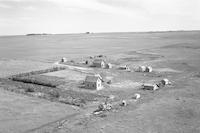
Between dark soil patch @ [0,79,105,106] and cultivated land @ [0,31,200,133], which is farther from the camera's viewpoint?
dark soil patch @ [0,79,105,106]

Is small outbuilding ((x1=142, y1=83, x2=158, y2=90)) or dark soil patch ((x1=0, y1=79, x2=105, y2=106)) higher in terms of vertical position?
small outbuilding ((x1=142, y1=83, x2=158, y2=90))

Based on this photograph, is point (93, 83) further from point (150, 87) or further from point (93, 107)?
point (150, 87)

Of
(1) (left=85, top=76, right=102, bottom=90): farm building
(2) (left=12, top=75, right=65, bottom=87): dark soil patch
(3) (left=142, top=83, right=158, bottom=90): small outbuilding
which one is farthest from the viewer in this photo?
(2) (left=12, top=75, right=65, bottom=87): dark soil patch

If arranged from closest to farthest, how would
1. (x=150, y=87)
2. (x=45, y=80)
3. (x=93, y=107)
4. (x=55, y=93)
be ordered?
1. (x=93, y=107)
2. (x=55, y=93)
3. (x=150, y=87)
4. (x=45, y=80)

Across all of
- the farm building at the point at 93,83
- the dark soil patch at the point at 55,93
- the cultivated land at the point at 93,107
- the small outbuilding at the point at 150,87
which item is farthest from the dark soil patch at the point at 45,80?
the small outbuilding at the point at 150,87

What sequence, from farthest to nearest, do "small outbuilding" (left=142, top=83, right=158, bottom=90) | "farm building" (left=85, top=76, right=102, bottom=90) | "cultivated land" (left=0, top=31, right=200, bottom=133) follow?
"farm building" (left=85, top=76, right=102, bottom=90), "small outbuilding" (left=142, top=83, right=158, bottom=90), "cultivated land" (left=0, top=31, right=200, bottom=133)

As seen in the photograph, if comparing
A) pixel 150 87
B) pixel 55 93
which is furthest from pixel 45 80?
pixel 150 87

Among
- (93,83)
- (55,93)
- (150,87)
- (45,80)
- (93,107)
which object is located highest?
(93,83)

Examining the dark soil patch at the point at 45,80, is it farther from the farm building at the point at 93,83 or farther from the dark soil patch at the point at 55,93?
the farm building at the point at 93,83

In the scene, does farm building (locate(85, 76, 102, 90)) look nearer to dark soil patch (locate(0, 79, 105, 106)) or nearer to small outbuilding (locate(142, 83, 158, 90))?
dark soil patch (locate(0, 79, 105, 106))

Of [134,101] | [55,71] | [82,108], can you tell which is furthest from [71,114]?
[55,71]

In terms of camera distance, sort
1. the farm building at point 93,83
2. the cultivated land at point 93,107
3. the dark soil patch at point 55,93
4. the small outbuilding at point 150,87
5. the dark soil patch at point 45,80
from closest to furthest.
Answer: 1. the cultivated land at point 93,107
2. the dark soil patch at point 55,93
3. the small outbuilding at point 150,87
4. the farm building at point 93,83
5. the dark soil patch at point 45,80

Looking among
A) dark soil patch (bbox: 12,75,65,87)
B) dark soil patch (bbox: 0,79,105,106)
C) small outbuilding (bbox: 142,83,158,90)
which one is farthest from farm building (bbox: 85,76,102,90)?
small outbuilding (bbox: 142,83,158,90)

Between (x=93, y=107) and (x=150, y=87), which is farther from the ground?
(x=150, y=87)
